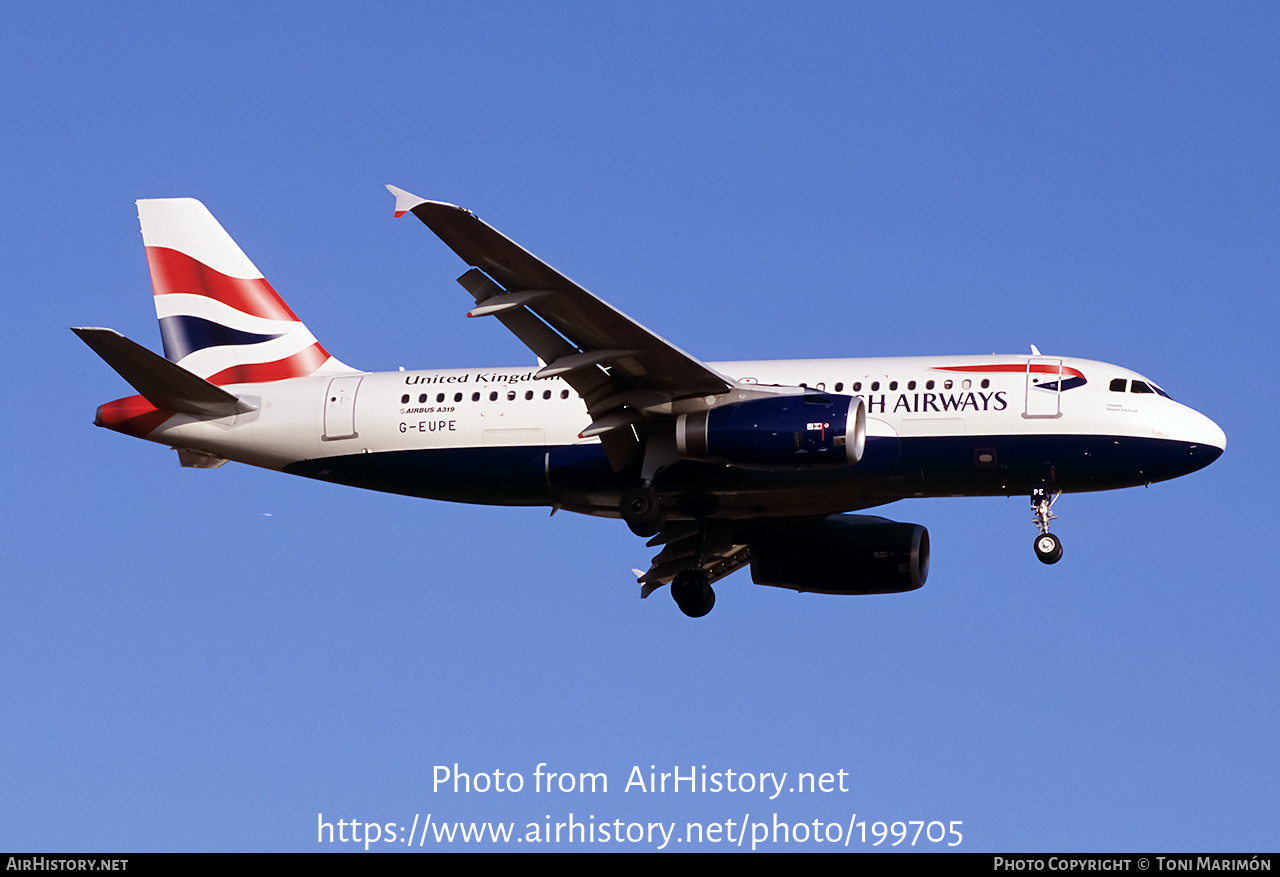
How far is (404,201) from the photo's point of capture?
28.6 metres

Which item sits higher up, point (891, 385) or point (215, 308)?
point (215, 308)

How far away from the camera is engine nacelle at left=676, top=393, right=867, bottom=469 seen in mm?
32500

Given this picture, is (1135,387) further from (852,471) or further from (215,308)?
(215,308)

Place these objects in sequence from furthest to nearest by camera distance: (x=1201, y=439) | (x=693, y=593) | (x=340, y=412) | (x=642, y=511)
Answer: (x=693, y=593), (x=340, y=412), (x=642, y=511), (x=1201, y=439)

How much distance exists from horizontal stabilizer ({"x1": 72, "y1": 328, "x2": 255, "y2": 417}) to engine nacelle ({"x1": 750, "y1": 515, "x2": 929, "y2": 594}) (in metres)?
11.9

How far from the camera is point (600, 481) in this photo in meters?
35.6

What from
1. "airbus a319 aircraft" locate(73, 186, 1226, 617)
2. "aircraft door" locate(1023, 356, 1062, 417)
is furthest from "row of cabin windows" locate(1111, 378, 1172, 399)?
"aircraft door" locate(1023, 356, 1062, 417)

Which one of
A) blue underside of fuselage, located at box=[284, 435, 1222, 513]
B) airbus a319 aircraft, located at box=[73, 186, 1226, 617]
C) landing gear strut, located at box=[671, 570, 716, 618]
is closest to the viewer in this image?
airbus a319 aircraft, located at box=[73, 186, 1226, 617]

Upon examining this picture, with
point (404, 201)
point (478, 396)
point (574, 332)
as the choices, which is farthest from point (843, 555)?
point (404, 201)

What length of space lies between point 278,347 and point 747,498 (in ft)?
37.2

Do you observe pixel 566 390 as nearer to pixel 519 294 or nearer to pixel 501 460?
pixel 501 460

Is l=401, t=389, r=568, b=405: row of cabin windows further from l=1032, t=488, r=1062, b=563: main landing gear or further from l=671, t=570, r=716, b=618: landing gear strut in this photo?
l=1032, t=488, r=1062, b=563: main landing gear

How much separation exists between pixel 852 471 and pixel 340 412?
35.6 feet
